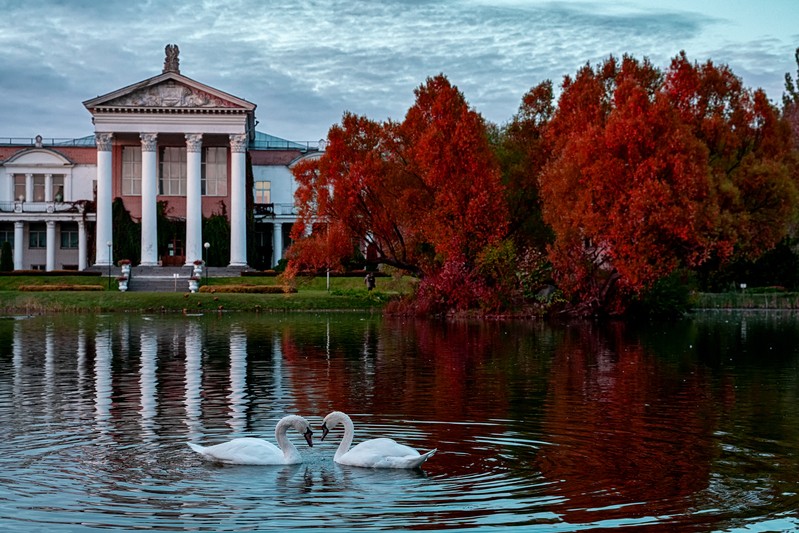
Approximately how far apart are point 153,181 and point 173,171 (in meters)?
6.30

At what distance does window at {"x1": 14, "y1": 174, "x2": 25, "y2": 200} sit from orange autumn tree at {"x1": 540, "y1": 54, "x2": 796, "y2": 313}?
204ft

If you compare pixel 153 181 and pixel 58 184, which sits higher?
pixel 58 184

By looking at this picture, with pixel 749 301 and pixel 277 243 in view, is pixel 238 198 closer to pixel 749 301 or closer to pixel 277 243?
pixel 277 243

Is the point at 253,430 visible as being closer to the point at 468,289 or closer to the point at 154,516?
the point at 154,516

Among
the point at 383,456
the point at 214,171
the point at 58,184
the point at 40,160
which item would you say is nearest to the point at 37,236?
the point at 58,184

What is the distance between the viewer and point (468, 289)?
157 ft

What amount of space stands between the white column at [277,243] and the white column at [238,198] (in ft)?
33.7

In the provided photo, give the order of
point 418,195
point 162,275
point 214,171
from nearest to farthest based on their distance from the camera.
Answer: point 418,195 < point 162,275 < point 214,171

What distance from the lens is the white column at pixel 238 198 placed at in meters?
83.8

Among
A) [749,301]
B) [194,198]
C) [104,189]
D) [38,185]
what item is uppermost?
[38,185]

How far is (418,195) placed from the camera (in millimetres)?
48594

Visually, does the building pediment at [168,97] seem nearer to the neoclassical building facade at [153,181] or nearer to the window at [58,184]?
the neoclassical building facade at [153,181]

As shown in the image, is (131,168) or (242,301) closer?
(242,301)

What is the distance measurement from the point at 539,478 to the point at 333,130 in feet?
127
